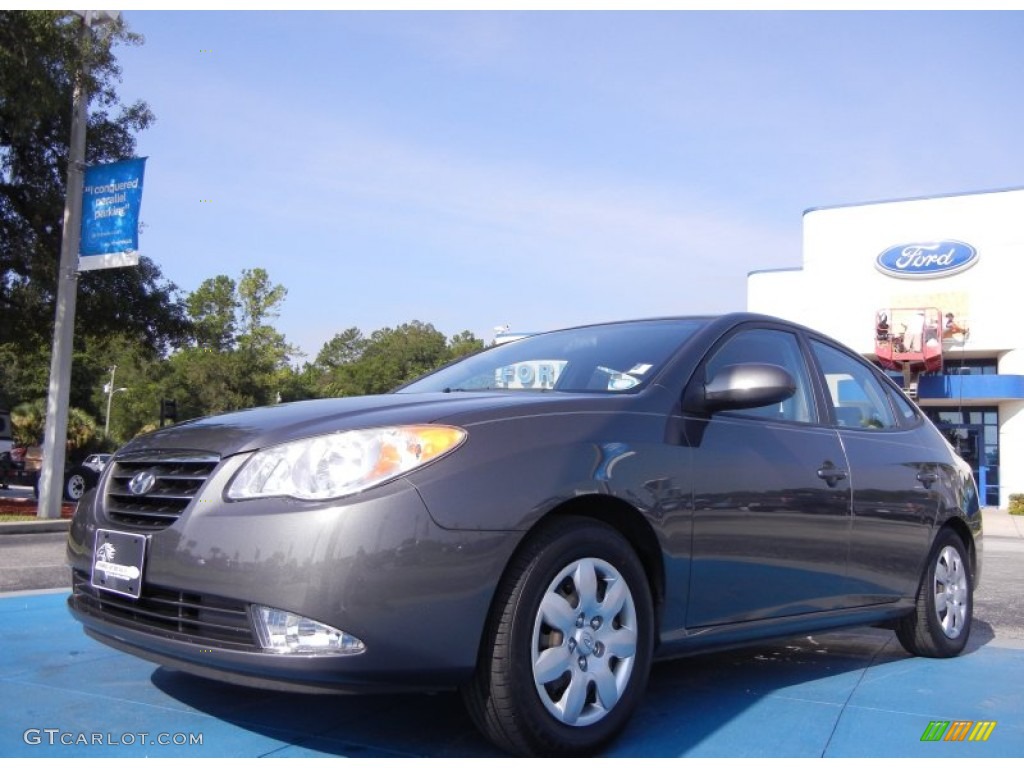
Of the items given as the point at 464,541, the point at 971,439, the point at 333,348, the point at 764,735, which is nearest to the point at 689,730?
the point at 764,735

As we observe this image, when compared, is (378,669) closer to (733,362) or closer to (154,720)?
(154,720)

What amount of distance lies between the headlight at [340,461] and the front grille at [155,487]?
190 mm

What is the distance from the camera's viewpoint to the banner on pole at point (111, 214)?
1367 centimetres

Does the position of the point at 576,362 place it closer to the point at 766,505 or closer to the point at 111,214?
the point at 766,505

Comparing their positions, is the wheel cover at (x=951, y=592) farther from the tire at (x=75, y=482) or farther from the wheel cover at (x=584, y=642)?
the tire at (x=75, y=482)

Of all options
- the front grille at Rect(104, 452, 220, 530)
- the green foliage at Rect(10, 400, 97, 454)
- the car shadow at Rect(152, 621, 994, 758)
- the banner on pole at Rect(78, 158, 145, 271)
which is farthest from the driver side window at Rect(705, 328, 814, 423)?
the green foliage at Rect(10, 400, 97, 454)

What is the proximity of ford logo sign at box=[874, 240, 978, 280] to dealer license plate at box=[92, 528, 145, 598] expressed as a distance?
30.6 metres

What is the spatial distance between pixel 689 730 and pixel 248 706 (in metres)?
1.55

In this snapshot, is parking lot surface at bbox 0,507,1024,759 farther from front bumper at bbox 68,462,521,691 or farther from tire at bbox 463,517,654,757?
front bumper at bbox 68,462,521,691

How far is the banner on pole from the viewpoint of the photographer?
13672 millimetres

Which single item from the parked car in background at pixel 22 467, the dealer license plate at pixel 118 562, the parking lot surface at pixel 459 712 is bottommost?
the parked car in background at pixel 22 467

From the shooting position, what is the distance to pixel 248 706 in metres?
3.56

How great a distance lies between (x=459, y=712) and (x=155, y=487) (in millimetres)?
1312

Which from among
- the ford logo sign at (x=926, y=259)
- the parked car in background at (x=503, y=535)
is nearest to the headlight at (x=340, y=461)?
the parked car in background at (x=503, y=535)
